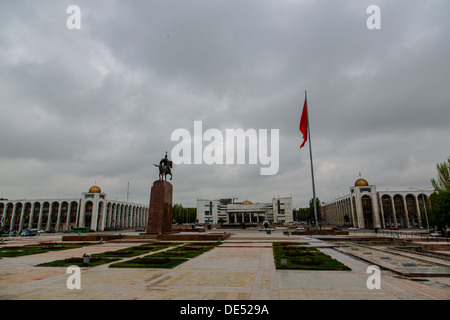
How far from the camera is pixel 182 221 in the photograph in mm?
117125

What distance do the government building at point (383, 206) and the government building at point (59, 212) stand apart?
69222 mm

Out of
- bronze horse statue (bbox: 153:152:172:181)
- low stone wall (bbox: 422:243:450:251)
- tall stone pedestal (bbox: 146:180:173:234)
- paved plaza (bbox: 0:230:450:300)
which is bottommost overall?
low stone wall (bbox: 422:243:450:251)

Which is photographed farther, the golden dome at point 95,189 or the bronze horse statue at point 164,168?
the golden dome at point 95,189

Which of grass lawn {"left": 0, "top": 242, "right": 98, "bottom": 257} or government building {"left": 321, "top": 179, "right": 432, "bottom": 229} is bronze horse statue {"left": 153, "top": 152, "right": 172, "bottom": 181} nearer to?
grass lawn {"left": 0, "top": 242, "right": 98, "bottom": 257}

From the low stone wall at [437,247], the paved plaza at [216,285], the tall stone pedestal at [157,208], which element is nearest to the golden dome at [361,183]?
the low stone wall at [437,247]

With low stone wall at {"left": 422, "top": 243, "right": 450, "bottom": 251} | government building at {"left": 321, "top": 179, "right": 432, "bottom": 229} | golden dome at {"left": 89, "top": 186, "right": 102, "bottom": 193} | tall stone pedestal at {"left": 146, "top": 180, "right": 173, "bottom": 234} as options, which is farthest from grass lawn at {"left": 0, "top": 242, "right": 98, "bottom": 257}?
government building at {"left": 321, "top": 179, "right": 432, "bottom": 229}

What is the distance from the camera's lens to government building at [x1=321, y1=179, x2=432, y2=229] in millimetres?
69562

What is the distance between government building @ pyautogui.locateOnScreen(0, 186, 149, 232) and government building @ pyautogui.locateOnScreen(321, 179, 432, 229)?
6922 cm

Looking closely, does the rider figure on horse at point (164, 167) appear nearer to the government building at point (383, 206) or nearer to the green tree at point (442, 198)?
the green tree at point (442, 198)

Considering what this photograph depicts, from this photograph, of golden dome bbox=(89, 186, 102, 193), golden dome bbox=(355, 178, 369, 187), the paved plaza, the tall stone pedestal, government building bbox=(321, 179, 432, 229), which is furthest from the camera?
golden dome bbox=(89, 186, 102, 193)

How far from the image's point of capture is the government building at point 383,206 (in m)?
69.6
